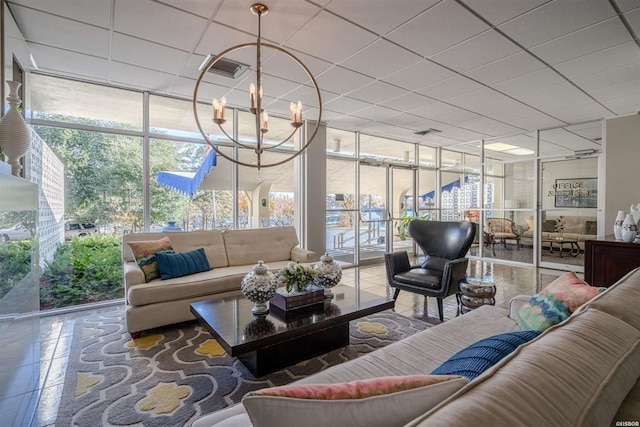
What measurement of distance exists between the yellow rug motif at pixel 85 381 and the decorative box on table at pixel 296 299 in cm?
132

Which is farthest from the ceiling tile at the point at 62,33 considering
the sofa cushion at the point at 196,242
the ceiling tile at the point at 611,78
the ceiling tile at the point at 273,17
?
the ceiling tile at the point at 611,78

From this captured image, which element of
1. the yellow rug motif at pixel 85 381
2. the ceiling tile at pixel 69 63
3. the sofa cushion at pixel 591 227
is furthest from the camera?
the sofa cushion at pixel 591 227

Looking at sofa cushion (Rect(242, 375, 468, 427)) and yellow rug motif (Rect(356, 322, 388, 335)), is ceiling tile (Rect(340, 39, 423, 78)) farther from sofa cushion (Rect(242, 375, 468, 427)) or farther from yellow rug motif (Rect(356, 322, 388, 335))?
sofa cushion (Rect(242, 375, 468, 427))

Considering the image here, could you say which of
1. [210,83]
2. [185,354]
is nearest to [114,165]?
[210,83]

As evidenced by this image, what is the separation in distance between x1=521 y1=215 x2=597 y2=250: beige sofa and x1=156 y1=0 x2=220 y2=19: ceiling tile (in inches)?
258

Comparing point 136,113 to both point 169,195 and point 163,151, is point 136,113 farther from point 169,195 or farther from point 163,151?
point 169,195

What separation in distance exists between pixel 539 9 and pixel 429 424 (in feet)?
10.0

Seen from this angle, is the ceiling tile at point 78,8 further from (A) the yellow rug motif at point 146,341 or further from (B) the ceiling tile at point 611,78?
(B) the ceiling tile at point 611,78

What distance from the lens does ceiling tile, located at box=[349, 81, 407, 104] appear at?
3906 millimetres

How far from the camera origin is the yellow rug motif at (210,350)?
2531mm

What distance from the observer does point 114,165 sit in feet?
13.3

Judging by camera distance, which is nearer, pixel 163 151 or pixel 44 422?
pixel 44 422

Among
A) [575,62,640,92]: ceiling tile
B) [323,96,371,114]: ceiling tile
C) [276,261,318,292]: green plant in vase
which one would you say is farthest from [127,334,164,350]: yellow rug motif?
[575,62,640,92]: ceiling tile

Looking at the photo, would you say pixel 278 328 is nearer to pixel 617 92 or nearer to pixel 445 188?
pixel 617 92
